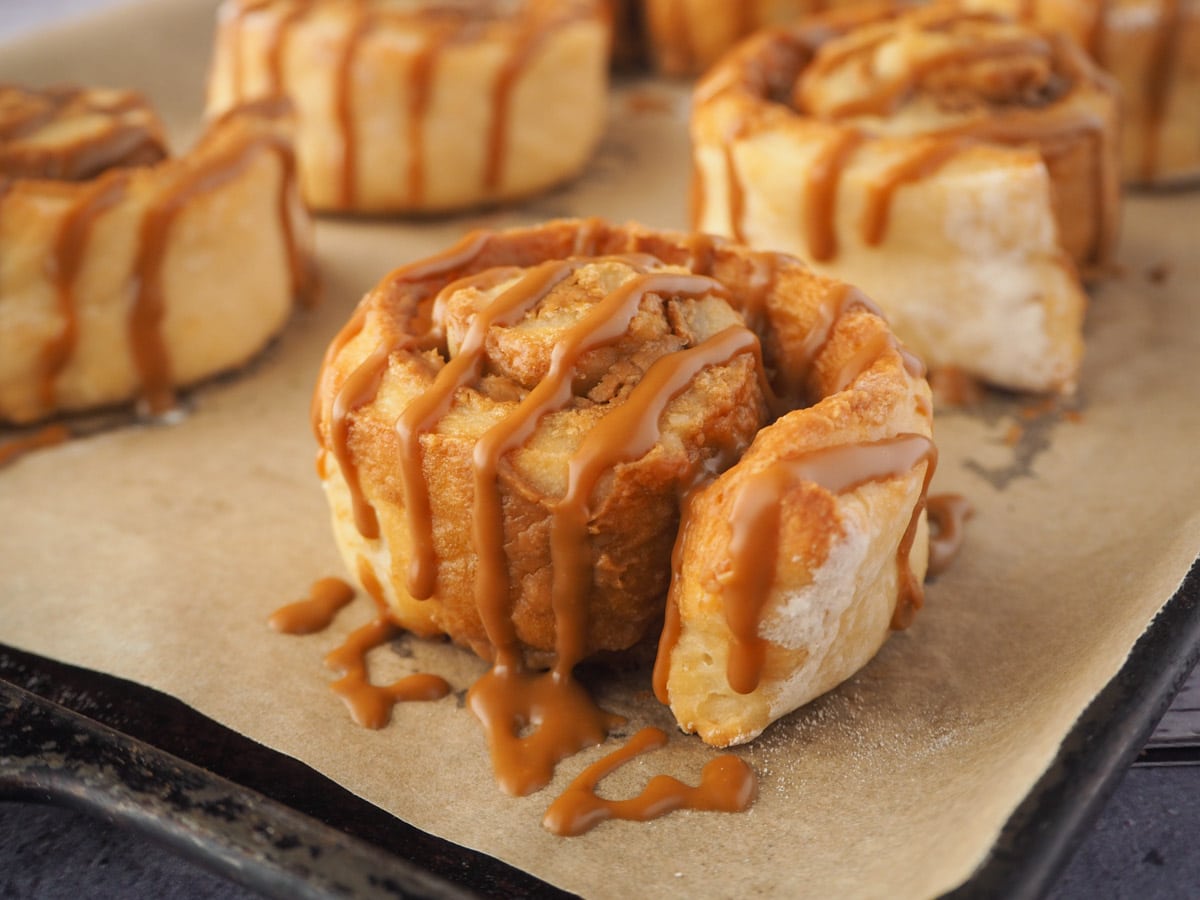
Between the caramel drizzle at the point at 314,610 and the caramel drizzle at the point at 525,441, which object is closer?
the caramel drizzle at the point at 525,441

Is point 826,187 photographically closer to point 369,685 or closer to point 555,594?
point 555,594

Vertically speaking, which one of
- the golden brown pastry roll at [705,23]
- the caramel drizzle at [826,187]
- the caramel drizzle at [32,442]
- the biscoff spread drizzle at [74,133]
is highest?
the biscoff spread drizzle at [74,133]

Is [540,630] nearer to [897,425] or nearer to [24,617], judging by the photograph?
[897,425]

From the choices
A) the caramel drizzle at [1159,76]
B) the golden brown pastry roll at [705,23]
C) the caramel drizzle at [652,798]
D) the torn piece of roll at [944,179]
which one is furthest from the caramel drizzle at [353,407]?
the golden brown pastry roll at [705,23]

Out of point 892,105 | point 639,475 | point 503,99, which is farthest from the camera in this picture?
point 503,99

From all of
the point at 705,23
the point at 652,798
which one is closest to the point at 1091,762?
the point at 652,798

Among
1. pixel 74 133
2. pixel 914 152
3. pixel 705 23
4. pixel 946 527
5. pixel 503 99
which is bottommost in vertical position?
pixel 946 527

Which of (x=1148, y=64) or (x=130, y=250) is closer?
(x=130, y=250)

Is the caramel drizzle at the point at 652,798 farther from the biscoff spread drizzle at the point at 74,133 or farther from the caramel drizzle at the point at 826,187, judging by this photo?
the biscoff spread drizzle at the point at 74,133
